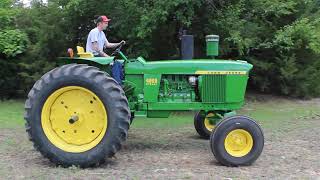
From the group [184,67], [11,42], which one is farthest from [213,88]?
[11,42]

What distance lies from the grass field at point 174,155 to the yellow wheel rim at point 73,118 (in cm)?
38

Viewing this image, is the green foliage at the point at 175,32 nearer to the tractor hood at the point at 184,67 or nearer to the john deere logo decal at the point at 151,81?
the tractor hood at the point at 184,67

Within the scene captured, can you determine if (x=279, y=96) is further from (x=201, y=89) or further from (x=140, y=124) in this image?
(x=201, y=89)

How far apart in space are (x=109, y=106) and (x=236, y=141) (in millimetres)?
1682

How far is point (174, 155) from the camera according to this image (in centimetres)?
754

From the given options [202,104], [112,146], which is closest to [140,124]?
[202,104]

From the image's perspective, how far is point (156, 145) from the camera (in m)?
8.33

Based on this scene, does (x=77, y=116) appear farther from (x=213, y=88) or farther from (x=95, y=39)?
(x=213, y=88)

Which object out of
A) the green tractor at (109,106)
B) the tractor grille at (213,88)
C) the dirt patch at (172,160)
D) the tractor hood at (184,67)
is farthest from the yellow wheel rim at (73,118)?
the tractor grille at (213,88)

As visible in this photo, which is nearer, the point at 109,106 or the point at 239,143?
the point at 109,106

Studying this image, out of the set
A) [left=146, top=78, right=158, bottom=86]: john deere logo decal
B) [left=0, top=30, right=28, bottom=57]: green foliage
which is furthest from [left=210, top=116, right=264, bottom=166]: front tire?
[left=0, top=30, right=28, bottom=57]: green foliage

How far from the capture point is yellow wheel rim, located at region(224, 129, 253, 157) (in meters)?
6.98

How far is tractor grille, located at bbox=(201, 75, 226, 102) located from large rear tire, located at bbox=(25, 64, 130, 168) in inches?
53.0

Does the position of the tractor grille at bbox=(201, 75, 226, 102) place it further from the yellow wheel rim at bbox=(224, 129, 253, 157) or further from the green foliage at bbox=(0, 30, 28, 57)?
the green foliage at bbox=(0, 30, 28, 57)
